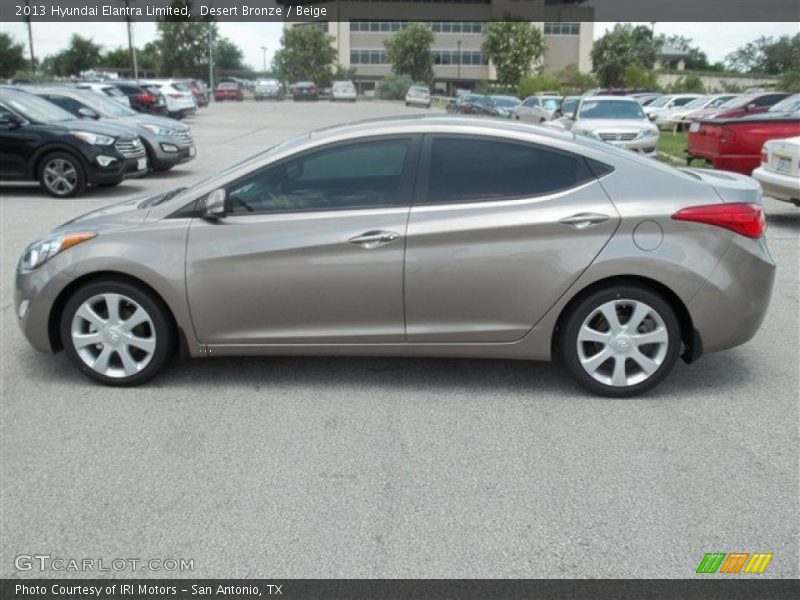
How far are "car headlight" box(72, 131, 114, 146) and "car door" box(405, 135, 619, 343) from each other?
10.2 m

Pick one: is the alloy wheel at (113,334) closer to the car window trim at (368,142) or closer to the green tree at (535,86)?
the car window trim at (368,142)

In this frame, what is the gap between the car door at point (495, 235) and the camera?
15.5ft

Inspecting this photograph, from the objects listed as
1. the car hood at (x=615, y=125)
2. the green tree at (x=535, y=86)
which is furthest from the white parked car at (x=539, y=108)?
the green tree at (x=535, y=86)

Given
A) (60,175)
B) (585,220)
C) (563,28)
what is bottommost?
(60,175)

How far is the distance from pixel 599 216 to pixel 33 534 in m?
3.31

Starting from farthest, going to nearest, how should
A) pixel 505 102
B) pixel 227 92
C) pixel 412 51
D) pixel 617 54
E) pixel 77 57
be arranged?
pixel 412 51, pixel 77 57, pixel 227 92, pixel 617 54, pixel 505 102

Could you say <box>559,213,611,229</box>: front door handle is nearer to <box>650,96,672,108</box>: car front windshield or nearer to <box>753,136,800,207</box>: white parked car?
<box>753,136,800,207</box>: white parked car

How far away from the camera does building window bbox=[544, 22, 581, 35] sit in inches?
4028

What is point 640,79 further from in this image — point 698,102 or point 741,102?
point 741,102

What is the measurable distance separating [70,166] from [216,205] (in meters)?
9.94

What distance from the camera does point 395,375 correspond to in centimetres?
535
